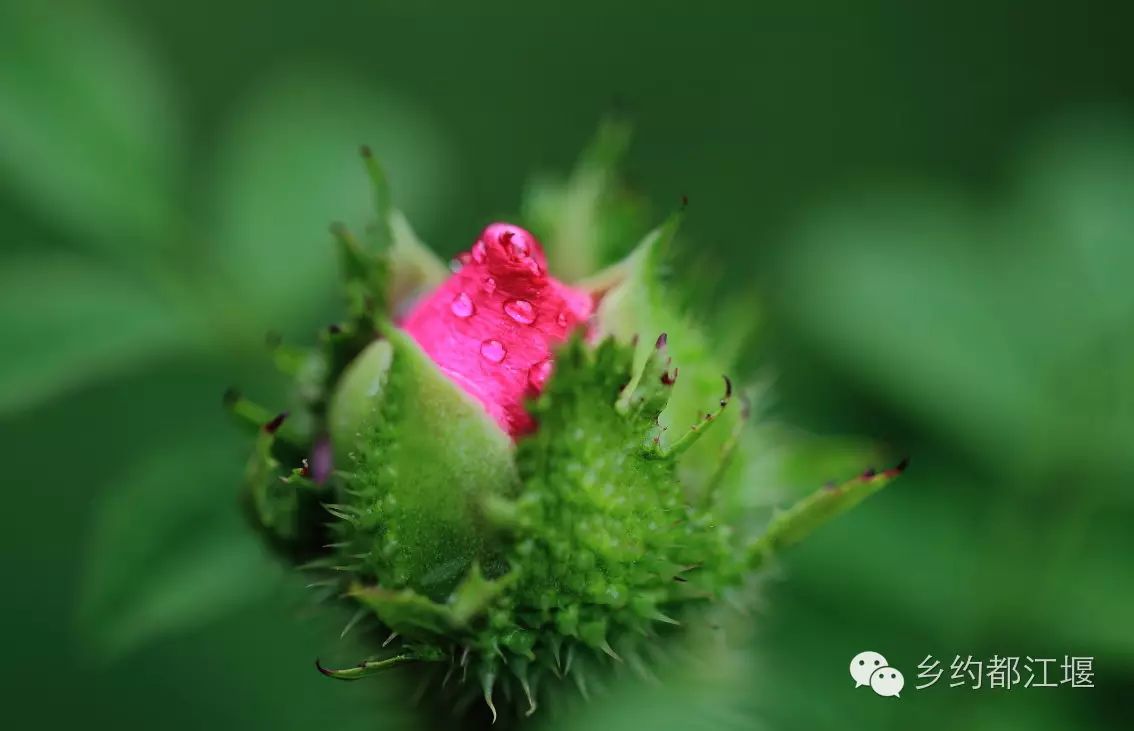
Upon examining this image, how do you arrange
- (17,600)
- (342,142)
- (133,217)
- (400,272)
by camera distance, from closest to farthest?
(400,272) < (133,217) < (342,142) < (17,600)

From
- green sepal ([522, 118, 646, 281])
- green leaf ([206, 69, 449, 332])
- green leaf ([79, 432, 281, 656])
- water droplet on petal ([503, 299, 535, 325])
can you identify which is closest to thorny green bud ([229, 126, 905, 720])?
water droplet on petal ([503, 299, 535, 325])

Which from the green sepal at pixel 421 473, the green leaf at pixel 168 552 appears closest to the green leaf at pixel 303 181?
the green leaf at pixel 168 552

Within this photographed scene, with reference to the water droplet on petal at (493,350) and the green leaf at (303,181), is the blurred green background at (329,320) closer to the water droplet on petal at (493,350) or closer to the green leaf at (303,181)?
the green leaf at (303,181)

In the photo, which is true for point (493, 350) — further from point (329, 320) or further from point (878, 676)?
point (329, 320)

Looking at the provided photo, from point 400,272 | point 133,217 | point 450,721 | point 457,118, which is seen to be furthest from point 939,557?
point 457,118

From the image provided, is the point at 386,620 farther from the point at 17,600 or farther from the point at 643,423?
the point at 17,600

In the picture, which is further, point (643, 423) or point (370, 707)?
point (370, 707)
